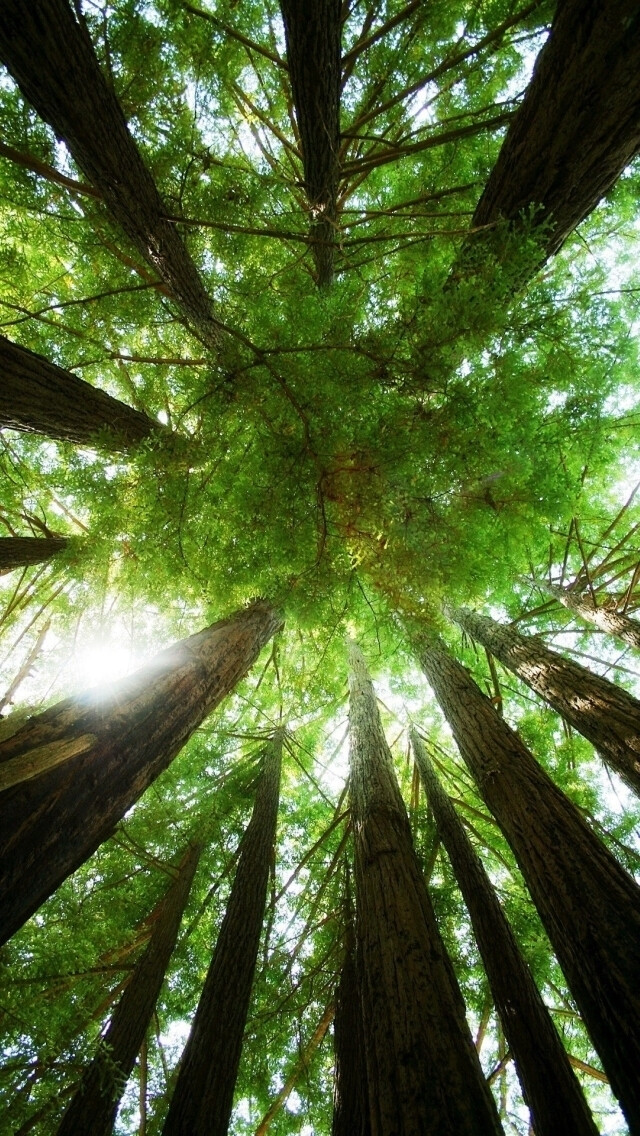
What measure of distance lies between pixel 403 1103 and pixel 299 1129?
3.69 m

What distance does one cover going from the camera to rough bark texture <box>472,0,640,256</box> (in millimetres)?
2100

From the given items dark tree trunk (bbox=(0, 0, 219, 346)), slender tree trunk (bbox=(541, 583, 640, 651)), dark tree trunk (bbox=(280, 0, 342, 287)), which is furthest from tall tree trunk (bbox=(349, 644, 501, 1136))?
dark tree trunk (bbox=(0, 0, 219, 346))

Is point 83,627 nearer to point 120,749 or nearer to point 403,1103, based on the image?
point 120,749

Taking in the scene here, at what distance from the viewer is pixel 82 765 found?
6.91 ft

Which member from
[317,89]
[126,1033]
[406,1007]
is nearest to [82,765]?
[406,1007]

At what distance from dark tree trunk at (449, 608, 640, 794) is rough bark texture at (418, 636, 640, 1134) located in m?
0.57

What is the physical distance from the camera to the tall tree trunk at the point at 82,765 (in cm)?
173

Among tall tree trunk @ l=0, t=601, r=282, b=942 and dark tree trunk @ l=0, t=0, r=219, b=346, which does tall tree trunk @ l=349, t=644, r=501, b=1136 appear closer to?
tall tree trunk @ l=0, t=601, r=282, b=942

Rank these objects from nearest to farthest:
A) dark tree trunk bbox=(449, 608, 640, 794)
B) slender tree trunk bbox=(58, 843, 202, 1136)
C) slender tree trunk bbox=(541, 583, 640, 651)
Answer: slender tree trunk bbox=(58, 843, 202, 1136) → dark tree trunk bbox=(449, 608, 640, 794) → slender tree trunk bbox=(541, 583, 640, 651)

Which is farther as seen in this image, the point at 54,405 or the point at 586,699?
the point at 586,699

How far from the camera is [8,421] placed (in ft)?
11.2

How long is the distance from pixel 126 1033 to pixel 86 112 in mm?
5706

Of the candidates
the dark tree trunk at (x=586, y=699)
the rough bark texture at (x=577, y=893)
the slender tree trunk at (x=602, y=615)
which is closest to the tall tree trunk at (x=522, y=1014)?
the rough bark texture at (x=577, y=893)

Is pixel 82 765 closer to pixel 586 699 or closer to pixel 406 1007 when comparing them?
pixel 406 1007
